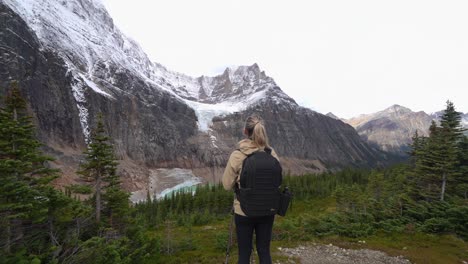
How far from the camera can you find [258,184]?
4.88 m

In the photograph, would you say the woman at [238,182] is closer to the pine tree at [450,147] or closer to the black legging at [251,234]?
the black legging at [251,234]

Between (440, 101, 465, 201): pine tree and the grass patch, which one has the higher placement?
(440, 101, 465, 201): pine tree

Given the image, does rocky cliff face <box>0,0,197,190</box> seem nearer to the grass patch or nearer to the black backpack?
the grass patch

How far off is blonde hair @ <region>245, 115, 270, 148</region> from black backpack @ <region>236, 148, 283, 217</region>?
19 centimetres

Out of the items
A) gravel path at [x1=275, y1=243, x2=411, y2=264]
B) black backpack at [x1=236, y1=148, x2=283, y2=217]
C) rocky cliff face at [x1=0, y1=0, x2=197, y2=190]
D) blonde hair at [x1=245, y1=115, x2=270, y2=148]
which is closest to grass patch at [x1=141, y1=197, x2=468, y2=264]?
gravel path at [x1=275, y1=243, x2=411, y2=264]

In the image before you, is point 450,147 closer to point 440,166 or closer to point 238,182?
point 440,166

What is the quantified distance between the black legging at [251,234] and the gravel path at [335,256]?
362 inches

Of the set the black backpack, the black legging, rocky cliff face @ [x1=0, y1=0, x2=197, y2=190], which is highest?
rocky cliff face @ [x1=0, y1=0, x2=197, y2=190]

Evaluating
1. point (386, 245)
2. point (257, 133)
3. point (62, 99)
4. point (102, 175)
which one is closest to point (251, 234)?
point (257, 133)

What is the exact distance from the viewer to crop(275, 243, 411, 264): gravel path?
13870 mm

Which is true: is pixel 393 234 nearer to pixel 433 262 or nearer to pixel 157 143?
pixel 433 262

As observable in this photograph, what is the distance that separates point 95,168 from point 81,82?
568ft

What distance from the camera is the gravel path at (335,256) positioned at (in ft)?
45.5

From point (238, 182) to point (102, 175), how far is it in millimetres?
15748
